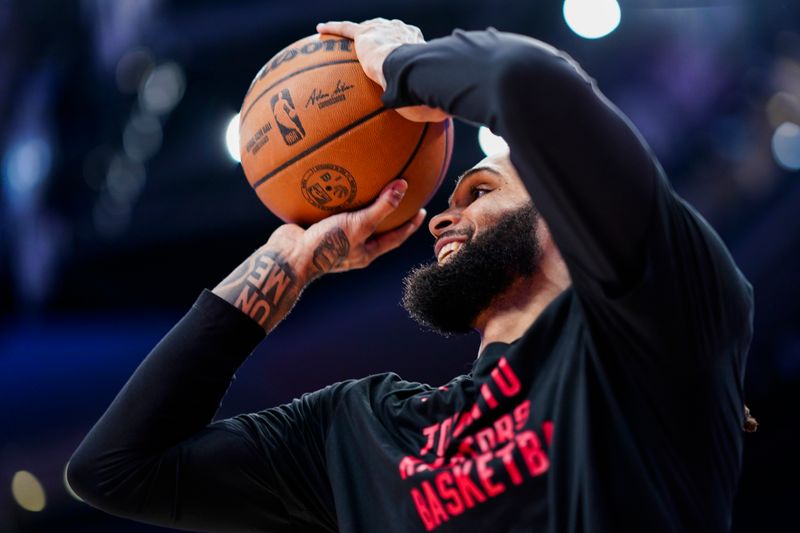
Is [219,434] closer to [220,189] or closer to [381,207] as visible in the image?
[381,207]

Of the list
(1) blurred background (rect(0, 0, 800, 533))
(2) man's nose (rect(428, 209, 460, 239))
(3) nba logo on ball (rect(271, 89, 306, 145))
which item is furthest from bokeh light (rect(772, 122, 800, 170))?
(3) nba logo on ball (rect(271, 89, 306, 145))

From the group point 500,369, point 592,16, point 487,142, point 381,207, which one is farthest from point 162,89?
point 500,369

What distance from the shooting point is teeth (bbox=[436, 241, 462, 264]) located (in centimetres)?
175

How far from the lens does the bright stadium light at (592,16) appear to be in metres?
3.93

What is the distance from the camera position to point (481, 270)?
167 centimetres

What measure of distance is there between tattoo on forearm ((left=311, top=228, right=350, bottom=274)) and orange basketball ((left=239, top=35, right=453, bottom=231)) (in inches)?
2.1

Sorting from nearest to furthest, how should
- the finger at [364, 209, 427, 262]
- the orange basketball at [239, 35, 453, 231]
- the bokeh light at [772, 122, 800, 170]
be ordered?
the orange basketball at [239, 35, 453, 231] < the finger at [364, 209, 427, 262] < the bokeh light at [772, 122, 800, 170]

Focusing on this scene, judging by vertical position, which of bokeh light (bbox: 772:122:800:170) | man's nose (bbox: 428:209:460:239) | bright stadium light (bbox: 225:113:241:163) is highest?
bright stadium light (bbox: 225:113:241:163)

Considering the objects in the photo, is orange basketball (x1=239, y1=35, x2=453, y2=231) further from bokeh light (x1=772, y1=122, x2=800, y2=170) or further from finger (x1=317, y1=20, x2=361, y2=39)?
bokeh light (x1=772, y1=122, x2=800, y2=170)

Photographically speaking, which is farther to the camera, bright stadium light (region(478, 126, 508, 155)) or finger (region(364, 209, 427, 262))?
bright stadium light (region(478, 126, 508, 155))

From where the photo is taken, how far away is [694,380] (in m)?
1.25

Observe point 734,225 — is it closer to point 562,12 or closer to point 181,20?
point 562,12

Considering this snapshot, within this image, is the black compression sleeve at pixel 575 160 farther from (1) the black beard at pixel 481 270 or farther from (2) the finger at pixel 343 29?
(2) the finger at pixel 343 29

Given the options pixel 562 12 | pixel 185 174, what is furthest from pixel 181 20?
pixel 562 12
